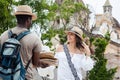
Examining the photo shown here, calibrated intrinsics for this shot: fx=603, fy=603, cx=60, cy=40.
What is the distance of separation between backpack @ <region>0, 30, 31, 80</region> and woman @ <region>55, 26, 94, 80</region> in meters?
1.16

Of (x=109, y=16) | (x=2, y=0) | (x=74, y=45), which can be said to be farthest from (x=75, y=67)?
(x=109, y=16)

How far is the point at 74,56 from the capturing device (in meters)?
8.70

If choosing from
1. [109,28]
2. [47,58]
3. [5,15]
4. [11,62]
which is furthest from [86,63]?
[109,28]

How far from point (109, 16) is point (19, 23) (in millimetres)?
79876

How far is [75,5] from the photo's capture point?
4769 centimetres

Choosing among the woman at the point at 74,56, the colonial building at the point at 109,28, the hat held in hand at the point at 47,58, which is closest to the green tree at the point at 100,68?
the woman at the point at 74,56

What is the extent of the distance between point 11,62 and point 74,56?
1.46m

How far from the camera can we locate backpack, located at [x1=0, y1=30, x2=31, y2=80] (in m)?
7.48

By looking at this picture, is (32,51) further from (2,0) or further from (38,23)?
(38,23)

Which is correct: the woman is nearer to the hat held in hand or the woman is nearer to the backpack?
the hat held in hand

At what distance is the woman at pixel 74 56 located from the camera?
28.3 feet

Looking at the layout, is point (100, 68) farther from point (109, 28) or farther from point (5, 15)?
point (109, 28)

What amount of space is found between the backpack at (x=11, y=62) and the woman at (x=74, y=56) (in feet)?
3.80

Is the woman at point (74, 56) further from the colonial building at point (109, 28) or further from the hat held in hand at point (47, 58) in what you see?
the colonial building at point (109, 28)
